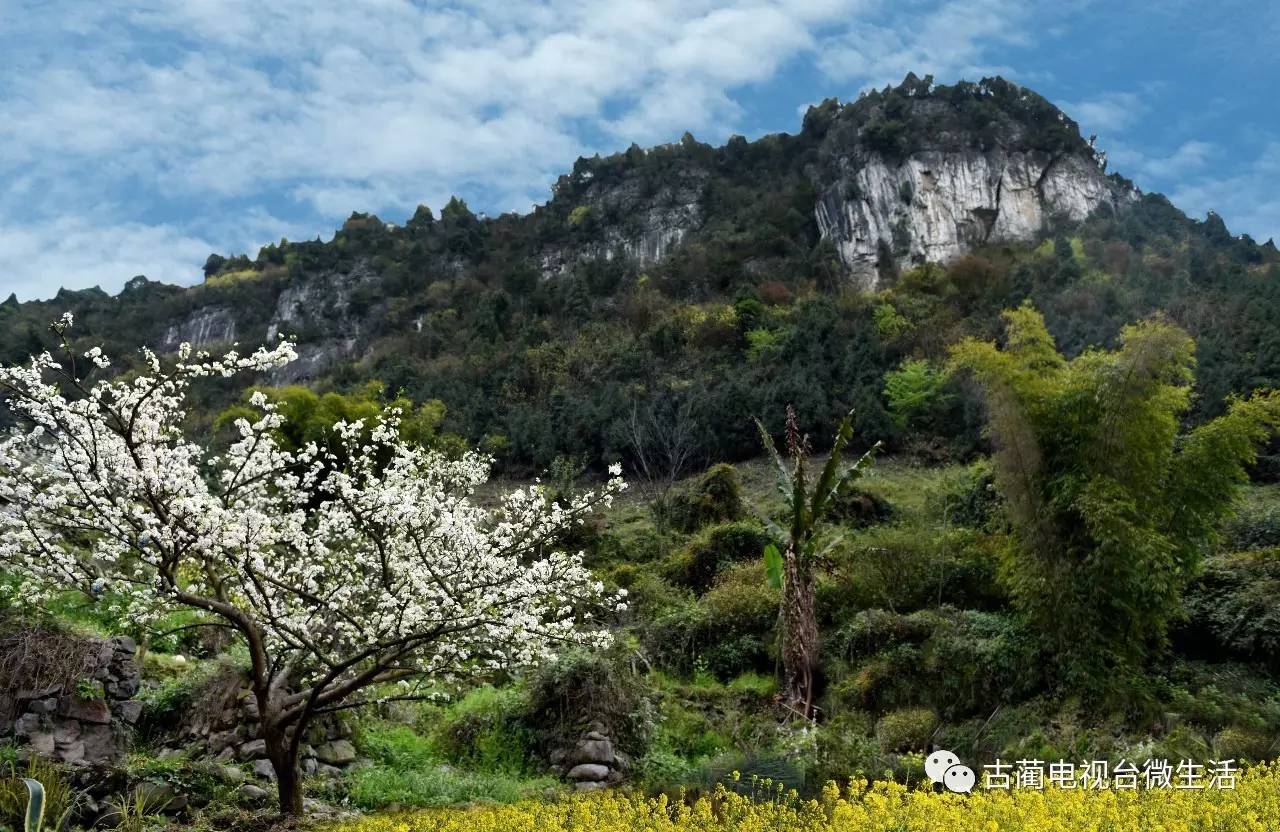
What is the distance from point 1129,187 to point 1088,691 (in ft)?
186

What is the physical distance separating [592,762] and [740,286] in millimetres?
36720

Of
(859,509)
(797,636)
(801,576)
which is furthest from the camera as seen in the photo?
(859,509)

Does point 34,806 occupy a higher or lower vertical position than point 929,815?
higher

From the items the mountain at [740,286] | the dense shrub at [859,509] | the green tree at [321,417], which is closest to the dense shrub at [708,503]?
the dense shrub at [859,509]

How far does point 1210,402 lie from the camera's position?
22578mm

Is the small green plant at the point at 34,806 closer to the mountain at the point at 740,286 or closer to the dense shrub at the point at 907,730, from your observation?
the dense shrub at the point at 907,730

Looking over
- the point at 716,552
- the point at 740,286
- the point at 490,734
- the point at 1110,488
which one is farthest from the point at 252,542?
the point at 740,286

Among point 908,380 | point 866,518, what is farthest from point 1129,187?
point 866,518

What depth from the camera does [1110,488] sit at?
1094 cm

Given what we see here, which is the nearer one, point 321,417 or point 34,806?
point 34,806

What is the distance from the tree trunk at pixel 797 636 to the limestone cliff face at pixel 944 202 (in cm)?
3969

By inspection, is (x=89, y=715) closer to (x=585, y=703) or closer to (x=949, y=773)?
(x=585, y=703)

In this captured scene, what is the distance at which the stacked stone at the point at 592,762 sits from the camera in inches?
387


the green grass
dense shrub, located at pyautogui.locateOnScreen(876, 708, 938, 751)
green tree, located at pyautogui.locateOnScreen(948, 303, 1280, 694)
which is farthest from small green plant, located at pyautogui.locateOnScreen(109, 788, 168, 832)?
green tree, located at pyautogui.locateOnScreen(948, 303, 1280, 694)
